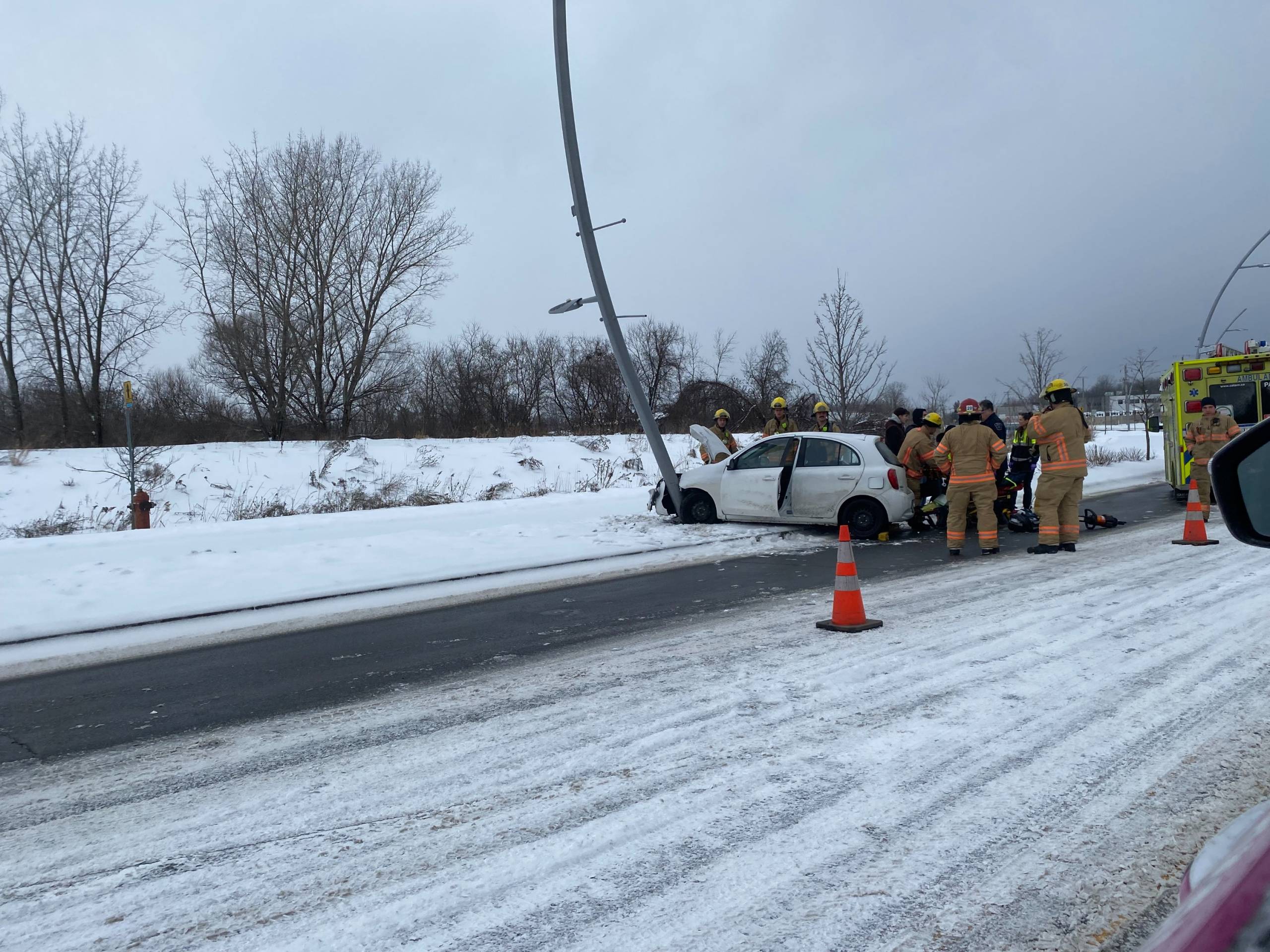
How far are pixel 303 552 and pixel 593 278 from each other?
20.6 ft

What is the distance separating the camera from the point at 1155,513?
47.7ft

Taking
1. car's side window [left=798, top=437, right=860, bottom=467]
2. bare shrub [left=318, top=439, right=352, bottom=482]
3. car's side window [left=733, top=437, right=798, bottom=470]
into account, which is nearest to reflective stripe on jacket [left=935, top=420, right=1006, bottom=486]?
car's side window [left=798, top=437, right=860, bottom=467]

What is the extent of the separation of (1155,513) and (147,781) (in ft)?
50.8

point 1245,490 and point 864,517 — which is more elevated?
point 1245,490

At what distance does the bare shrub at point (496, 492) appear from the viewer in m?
19.4

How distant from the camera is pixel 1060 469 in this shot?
10.1 metres

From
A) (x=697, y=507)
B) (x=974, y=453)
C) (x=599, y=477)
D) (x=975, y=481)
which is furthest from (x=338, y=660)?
(x=599, y=477)

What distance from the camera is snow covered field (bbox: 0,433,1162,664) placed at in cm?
851

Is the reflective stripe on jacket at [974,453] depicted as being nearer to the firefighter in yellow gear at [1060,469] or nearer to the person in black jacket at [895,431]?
the firefighter in yellow gear at [1060,469]

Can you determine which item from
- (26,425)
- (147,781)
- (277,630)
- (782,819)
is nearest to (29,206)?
(26,425)

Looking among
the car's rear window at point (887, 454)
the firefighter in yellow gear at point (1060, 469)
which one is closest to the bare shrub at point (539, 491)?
the car's rear window at point (887, 454)

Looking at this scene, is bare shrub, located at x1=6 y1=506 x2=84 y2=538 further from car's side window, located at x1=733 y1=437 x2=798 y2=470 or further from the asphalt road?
car's side window, located at x1=733 y1=437 x2=798 y2=470

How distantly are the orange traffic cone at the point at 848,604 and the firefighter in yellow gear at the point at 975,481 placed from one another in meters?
4.39

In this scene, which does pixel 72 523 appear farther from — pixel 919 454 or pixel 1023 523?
pixel 1023 523
